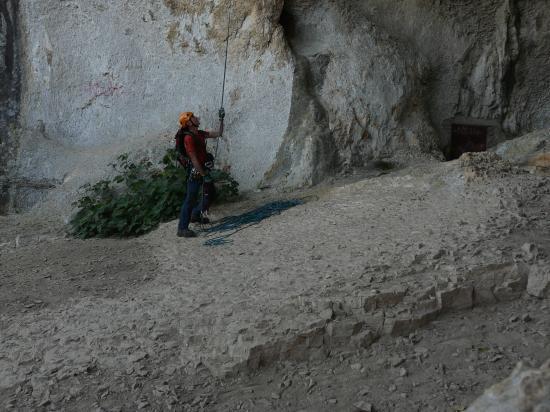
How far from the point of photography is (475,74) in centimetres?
773

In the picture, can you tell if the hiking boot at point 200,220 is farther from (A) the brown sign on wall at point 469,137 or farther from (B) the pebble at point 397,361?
(A) the brown sign on wall at point 469,137

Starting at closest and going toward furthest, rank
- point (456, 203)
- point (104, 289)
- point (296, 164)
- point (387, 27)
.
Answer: point (104, 289) → point (456, 203) → point (296, 164) → point (387, 27)

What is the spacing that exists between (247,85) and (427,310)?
4.40 meters

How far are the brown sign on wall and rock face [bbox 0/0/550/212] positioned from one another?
122 millimetres

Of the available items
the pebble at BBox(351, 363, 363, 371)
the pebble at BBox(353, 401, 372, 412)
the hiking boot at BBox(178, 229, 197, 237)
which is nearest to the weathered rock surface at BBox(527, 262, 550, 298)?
the pebble at BBox(351, 363, 363, 371)

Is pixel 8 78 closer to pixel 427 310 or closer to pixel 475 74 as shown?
pixel 475 74

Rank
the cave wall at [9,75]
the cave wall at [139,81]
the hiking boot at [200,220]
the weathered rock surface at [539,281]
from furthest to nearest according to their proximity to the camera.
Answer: the cave wall at [9,75], the cave wall at [139,81], the hiking boot at [200,220], the weathered rock surface at [539,281]

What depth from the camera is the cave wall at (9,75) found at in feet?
27.0

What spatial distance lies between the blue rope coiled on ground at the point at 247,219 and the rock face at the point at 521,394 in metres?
3.16

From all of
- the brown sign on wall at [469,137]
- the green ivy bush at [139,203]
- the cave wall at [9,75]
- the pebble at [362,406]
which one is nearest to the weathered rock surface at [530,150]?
the brown sign on wall at [469,137]

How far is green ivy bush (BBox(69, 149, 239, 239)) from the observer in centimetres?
610

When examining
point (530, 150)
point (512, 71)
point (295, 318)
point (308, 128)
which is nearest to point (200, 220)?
point (308, 128)

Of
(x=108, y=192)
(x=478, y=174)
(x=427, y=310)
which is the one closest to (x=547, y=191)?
(x=478, y=174)

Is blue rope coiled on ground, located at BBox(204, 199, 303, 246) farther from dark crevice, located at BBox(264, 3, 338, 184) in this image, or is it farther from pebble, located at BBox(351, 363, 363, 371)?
pebble, located at BBox(351, 363, 363, 371)
